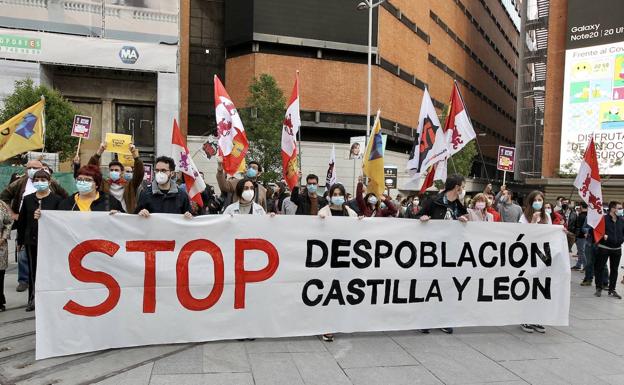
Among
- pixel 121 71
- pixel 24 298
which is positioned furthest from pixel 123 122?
pixel 24 298

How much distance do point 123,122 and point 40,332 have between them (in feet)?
107

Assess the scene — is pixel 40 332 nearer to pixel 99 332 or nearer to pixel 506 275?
pixel 99 332

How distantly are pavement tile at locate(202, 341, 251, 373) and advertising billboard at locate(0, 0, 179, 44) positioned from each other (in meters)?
30.5

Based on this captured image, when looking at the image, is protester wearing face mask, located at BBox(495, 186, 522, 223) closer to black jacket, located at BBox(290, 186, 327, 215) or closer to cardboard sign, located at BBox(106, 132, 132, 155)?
black jacket, located at BBox(290, 186, 327, 215)

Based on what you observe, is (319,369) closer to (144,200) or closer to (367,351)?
(367,351)

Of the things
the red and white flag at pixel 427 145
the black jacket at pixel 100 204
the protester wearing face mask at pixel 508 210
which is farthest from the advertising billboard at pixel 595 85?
the black jacket at pixel 100 204

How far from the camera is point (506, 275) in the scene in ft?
19.4

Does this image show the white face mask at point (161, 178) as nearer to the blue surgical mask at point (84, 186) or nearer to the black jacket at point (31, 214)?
the blue surgical mask at point (84, 186)

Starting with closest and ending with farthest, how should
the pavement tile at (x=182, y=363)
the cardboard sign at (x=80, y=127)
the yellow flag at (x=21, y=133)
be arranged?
the pavement tile at (x=182, y=363) → the yellow flag at (x=21, y=133) → the cardboard sign at (x=80, y=127)

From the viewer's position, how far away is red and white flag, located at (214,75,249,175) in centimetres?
744

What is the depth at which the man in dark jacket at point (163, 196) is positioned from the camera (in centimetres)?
553

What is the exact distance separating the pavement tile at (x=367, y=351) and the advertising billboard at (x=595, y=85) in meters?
43.8

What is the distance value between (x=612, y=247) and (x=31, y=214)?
31.9 feet

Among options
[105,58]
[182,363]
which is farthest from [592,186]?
[105,58]
